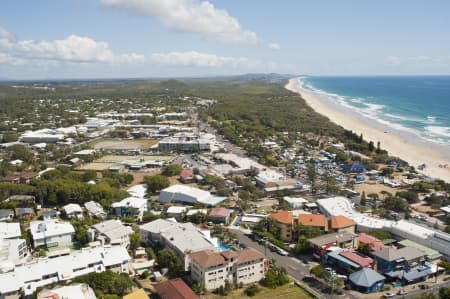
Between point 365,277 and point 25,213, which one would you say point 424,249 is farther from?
point 25,213

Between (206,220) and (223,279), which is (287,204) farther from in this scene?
(223,279)

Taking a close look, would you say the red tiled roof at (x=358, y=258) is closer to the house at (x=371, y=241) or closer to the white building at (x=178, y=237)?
the house at (x=371, y=241)

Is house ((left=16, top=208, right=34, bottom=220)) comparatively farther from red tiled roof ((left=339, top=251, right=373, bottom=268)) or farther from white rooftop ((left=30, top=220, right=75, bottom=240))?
red tiled roof ((left=339, top=251, right=373, bottom=268))

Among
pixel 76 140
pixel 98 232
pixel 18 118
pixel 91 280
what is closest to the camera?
pixel 91 280

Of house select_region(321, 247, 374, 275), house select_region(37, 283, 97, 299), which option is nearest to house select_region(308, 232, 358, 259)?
house select_region(321, 247, 374, 275)

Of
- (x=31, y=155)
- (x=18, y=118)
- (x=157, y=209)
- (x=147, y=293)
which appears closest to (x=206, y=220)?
(x=157, y=209)
